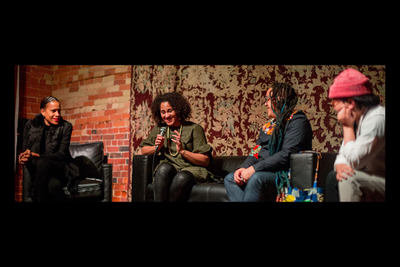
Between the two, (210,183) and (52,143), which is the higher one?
(52,143)

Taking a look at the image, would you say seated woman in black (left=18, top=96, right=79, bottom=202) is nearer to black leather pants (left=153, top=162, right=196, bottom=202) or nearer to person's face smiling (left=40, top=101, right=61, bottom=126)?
person's face smiling (left=40, top=101, right=61, bottom=126)

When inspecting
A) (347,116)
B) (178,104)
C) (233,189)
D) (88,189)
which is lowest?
(88,189)

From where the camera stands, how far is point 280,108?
2.44m

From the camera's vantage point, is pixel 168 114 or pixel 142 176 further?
pixel 168 114

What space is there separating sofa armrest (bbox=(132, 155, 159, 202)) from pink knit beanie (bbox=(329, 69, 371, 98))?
1.62 meters

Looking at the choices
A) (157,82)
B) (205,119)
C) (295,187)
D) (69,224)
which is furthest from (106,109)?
(295,187)

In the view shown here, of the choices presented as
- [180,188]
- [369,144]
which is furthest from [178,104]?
[369,144]

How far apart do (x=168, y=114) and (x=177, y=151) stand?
343 mm

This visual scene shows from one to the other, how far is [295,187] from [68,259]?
144cm

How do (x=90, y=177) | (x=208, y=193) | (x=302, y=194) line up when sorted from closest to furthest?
(x=302, y=194), (x=208, y=193), (x=90, y=177)

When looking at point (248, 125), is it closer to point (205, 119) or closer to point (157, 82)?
point (205, 119)

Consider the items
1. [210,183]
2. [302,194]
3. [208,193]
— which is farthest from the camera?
[210,183]

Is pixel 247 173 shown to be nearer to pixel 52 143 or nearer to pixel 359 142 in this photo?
pixel 359 142

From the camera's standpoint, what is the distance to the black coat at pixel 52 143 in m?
2.95
